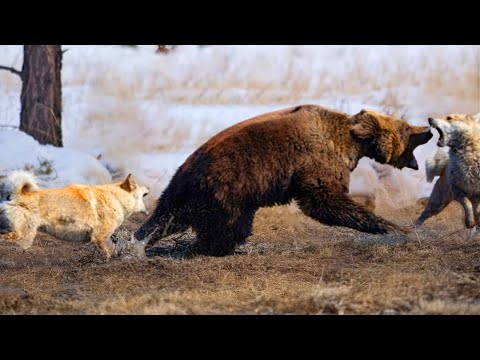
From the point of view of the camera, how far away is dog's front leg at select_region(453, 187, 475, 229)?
10047 millimetres

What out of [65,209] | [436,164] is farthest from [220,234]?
→ [436,164]

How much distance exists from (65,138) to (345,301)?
333 inches

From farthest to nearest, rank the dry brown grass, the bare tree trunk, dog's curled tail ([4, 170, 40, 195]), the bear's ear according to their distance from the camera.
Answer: the bare tree trunk < the bear's ear < dog's curled tail ([4, 170, 40, 195]) < the dry brown grass

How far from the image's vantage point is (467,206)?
1005 cm

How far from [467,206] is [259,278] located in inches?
135

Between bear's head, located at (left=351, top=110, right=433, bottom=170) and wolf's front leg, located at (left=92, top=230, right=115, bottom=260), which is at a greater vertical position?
bear's head, located at (left=351, top=110, right=433, bottom=170)

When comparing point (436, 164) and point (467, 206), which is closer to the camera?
point (467, 206)

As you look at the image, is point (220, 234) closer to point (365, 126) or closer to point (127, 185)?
A: point (127, 185)

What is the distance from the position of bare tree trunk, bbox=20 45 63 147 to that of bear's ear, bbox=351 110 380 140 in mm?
5697

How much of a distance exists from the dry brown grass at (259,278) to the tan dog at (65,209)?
1.11 feet

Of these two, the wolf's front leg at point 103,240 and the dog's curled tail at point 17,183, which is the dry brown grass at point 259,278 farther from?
the dog's curled tail at point 17,183

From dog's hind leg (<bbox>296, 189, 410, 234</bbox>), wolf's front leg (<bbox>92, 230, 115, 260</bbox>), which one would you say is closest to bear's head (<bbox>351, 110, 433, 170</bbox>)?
dog's hind leg (<bbox>296, 189, 410, 234</bbox>)

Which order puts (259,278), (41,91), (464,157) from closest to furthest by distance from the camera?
(259,278) < (464,157) < (41,91)

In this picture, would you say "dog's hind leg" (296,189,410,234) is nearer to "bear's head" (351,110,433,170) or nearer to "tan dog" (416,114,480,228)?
"bear's head" (351,110,433,170)
